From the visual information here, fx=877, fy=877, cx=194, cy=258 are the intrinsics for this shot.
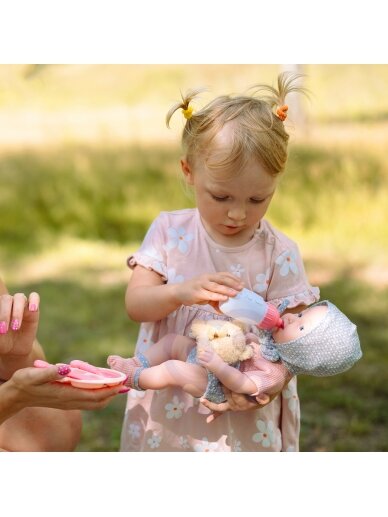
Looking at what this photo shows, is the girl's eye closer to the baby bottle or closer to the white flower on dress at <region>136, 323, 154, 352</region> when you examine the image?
the baby bottle

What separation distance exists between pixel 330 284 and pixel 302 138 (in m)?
1.49

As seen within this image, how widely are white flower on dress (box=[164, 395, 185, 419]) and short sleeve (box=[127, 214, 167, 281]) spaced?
0.40m

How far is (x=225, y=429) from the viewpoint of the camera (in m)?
2.79

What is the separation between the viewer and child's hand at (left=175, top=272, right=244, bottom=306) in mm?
2482

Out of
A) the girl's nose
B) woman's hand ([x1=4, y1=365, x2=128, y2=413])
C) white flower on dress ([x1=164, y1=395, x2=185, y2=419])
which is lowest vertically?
white flower on dress ([x1=164, y1=395, x2=185, y2=419])

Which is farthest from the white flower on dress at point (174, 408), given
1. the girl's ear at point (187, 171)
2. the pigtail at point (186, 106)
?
the pigtail at point (186, 106)

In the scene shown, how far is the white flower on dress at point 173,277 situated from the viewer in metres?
2.76

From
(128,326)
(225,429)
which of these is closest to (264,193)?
(225,429)

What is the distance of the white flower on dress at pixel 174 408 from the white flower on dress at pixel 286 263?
527 millimetres

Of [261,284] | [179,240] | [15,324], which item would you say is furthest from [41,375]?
[261,284]

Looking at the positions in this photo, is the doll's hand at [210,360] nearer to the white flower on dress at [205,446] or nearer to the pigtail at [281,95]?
the white flower on dress at [205,446]

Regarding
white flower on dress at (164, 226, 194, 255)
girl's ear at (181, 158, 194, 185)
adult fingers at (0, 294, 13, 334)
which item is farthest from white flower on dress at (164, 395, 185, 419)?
girl's ear at (181, 158, 194, 185)

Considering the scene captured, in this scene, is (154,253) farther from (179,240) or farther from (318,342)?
(318,342)

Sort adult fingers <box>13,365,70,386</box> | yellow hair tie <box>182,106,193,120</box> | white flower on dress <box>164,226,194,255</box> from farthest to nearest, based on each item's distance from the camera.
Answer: white flower on dress <box>164,226,194,255</box>, yellow hair tie <box>182,106,193,120</box>, adult fingers <box>13,365,70,386</box>
